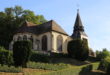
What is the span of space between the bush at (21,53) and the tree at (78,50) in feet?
54.3

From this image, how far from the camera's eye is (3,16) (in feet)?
240

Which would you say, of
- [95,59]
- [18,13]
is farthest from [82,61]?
[18,13]

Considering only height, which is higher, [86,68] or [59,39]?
[59,39]

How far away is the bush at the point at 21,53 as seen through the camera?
1666 inches

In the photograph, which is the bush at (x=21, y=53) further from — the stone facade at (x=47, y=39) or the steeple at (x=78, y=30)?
the steeple at (x=78, y=30)

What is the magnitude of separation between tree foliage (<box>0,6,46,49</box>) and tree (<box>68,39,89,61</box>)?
16931mm

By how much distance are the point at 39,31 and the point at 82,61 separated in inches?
491

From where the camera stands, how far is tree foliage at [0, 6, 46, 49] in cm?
7025

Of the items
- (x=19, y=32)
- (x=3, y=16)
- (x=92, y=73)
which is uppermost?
(x=3, y=16)

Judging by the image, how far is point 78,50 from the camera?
59.2 meters

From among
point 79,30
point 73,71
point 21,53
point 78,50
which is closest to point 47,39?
point 78,50

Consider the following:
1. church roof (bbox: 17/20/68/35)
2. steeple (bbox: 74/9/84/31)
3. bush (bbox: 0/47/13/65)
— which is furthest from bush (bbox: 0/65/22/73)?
steeple (bbox: 74/9/84/31)

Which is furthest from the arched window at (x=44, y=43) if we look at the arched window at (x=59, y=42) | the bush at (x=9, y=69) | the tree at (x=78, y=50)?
the bush at (x=9, y=69)

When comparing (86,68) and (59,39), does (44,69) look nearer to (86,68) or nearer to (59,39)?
(86,68)
